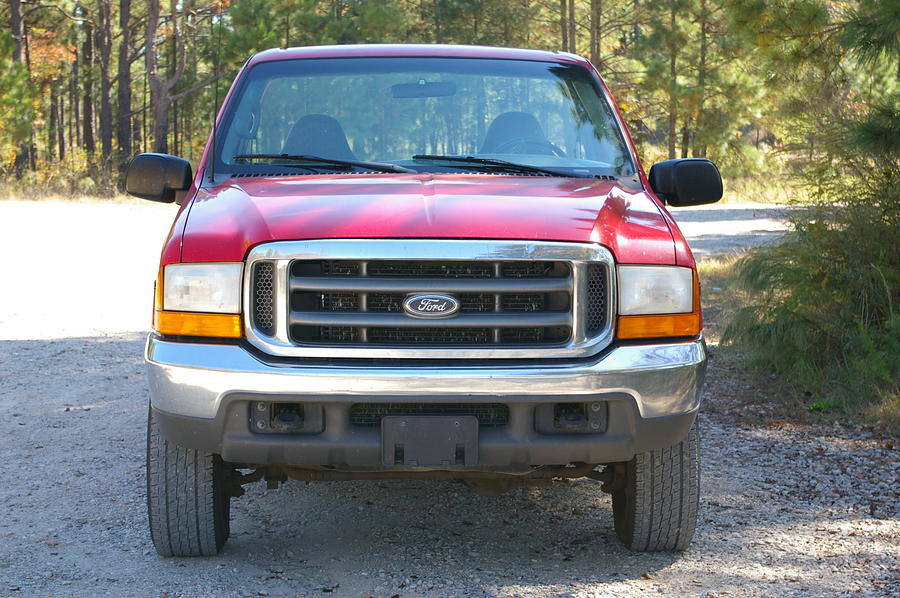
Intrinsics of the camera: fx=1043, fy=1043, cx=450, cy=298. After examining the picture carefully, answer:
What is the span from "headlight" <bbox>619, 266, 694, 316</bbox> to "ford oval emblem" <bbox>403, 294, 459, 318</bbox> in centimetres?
56

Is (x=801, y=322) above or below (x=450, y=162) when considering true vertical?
below

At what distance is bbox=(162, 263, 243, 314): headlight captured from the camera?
11.0 feet

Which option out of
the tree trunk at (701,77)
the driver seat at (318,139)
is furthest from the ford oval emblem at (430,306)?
the tree trunk at (701,77)

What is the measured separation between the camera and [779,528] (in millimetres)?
4398

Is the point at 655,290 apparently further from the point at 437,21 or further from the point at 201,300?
the point at 437,21

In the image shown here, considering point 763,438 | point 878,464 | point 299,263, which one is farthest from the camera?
point 763,438

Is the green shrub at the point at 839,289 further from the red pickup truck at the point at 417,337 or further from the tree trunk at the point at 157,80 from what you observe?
the tree trunk at the point at 157,80

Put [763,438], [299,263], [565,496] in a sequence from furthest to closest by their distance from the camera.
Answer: [763,438], [565,496], [299,263]

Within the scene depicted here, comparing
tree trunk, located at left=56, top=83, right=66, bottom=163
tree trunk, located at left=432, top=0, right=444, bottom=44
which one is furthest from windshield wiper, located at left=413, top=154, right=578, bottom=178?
tree trunk, located at left=56, top=83, right=66, bottom=163

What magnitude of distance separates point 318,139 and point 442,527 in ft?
5.68

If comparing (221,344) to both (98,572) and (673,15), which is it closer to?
(98,572)

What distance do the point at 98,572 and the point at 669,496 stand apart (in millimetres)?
2106

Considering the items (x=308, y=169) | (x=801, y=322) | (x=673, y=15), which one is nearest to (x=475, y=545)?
(x=308, y=169)

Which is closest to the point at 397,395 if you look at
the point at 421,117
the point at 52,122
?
the point at 421,117
